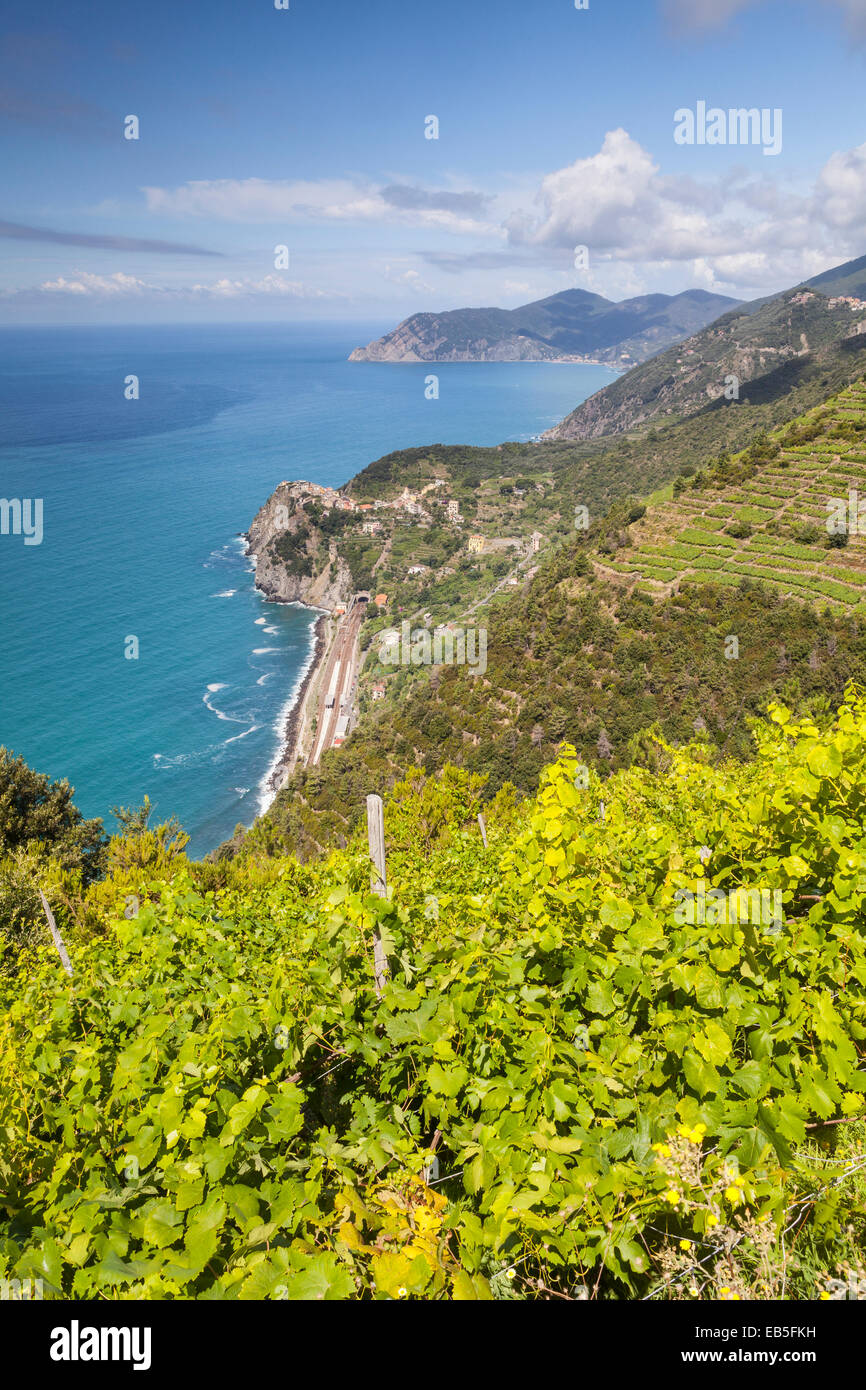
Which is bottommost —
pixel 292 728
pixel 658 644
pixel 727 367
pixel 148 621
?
pixel 292 728

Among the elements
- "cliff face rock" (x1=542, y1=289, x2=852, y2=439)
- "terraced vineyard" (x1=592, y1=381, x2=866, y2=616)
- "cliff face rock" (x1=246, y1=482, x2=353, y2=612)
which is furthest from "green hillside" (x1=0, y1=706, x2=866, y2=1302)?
"cliff face rock" (x1=542, y1=289, x2=852, y2=439)

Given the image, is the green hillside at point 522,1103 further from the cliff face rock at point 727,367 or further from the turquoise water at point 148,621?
the cliff face rock at point 727,367

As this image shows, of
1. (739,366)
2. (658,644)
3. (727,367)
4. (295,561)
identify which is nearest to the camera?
(658,644)

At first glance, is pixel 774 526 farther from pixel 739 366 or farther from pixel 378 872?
pixel 739 366

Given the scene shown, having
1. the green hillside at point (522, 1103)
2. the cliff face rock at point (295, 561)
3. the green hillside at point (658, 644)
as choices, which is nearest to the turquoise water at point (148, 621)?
the cliff face rock at point (295, 561)

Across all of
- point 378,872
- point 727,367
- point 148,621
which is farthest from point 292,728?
point 727,367

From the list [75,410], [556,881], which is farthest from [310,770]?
[75,410]
